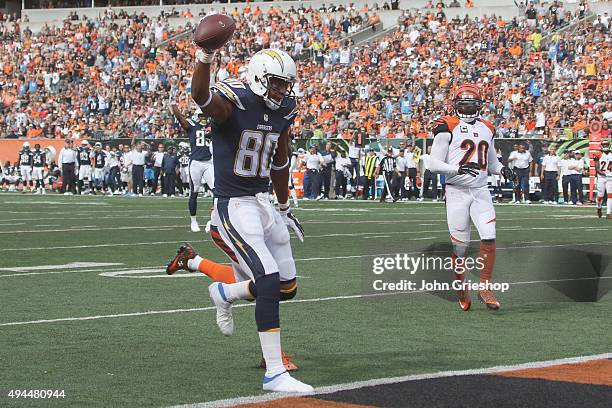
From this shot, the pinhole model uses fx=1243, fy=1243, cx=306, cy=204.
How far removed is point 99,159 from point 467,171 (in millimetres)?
28086

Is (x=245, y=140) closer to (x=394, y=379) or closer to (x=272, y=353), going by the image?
(x=272, y=353)

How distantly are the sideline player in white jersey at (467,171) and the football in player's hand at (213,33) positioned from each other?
4044 millimetres

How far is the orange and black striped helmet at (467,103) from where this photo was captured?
33.7 ft

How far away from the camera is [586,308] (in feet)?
33.0

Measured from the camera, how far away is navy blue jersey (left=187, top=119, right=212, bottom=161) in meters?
16.7

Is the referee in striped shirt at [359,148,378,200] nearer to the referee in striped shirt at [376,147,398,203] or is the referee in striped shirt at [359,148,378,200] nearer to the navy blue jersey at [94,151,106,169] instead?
the referee in striped shirt at [376,147,398,203]

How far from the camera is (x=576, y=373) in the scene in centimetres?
675

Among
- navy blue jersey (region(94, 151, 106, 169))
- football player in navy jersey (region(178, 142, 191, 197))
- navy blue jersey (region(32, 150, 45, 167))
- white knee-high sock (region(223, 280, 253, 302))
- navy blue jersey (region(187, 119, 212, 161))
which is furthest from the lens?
navy blue jersey (region(32, 150, 45, 167))

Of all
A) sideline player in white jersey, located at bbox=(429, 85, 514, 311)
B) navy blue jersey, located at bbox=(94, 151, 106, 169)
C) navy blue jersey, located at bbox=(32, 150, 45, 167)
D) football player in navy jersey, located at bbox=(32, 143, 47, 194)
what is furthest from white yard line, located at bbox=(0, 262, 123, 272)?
navy blue jersey, located at bbox=(32, 150, 45, 167)

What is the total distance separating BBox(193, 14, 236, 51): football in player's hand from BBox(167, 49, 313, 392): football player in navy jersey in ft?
1.24

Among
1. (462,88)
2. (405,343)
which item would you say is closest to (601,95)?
(462,88)

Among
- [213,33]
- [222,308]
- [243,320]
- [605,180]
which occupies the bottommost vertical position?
[243,320]

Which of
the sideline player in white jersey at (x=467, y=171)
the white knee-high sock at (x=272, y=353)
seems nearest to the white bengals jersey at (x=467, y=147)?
the sideline player in white jersey at (x=467, y=171)

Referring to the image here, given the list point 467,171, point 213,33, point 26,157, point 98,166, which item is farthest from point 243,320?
point 26,157
